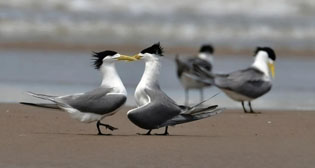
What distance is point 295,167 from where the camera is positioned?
248 inches

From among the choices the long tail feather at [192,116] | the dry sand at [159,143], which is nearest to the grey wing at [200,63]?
the dry sand at [159,143]

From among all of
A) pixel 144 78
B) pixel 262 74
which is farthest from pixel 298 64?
pixel 144 78

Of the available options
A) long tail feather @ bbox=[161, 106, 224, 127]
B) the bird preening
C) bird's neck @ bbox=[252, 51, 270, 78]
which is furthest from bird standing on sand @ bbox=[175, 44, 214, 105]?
long tail feather @ bbox=[161, 106, 224, 127]

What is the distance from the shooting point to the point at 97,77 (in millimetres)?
13742

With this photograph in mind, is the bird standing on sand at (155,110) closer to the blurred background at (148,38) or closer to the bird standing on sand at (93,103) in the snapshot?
the bird standing on sand at (93,103)

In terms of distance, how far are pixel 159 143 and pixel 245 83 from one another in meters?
3.49

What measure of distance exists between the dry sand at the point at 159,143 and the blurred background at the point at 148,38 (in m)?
2.04

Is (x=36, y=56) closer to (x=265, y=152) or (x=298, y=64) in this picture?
(x=298, y=64)

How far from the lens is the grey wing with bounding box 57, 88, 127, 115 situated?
7.86 metres

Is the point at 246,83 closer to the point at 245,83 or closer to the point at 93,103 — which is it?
the point at 245,83

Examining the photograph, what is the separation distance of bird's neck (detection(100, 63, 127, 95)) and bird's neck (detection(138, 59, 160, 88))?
8.9 inches

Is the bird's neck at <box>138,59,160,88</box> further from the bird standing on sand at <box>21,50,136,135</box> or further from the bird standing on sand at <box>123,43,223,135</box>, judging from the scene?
the bird standing on sand at <box>21,50,136,135</box>

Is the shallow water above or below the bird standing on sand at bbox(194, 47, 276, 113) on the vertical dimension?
below

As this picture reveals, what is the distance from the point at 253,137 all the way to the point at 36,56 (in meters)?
9.87
